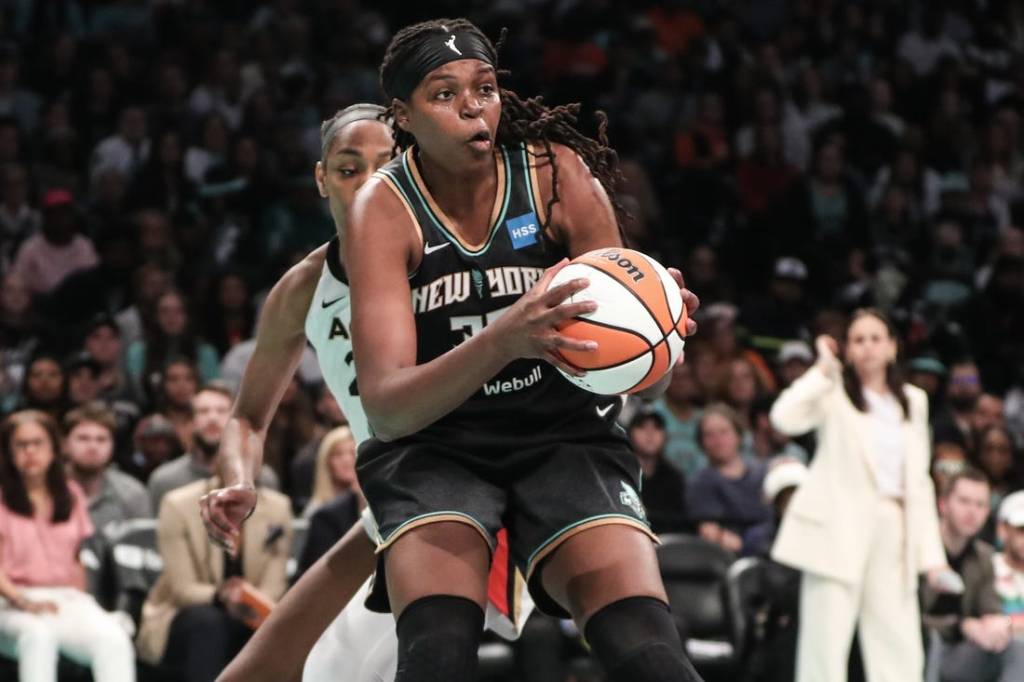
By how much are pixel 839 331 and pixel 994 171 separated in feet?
10.3

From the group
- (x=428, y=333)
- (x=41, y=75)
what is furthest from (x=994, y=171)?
(x=428, y=333)

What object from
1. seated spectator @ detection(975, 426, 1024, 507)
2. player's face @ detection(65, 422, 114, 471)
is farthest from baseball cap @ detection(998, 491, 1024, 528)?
player's face @ detection(65, 422, 114, 471)

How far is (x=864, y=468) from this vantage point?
7.39 metres

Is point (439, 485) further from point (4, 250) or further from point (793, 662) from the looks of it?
point (4, 250)

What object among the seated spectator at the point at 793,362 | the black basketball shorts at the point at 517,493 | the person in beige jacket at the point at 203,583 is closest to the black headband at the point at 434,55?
the black basketball shorts at the point at 517,493

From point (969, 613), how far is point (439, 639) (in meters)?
5.03

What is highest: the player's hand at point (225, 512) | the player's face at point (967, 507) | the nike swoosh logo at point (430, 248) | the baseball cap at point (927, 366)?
the nike swoosh logo at point (430, 248)

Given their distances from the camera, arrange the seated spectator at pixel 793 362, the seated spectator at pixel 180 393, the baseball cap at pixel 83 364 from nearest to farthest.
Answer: the seated spectator at pixel 180 393 → the baseball cap at pixel 83 364 → the seated spectator at pixel 793 362

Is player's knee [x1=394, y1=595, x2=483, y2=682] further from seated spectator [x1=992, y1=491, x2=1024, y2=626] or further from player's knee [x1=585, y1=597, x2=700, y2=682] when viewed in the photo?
seated spectator [x1=992, y1=491, x2=1024, y2=626]

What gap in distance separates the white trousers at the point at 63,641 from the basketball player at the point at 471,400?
367cm

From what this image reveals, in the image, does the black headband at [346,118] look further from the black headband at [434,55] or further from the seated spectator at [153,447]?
the seated spectator at [153,447]

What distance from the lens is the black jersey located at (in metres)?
3.53

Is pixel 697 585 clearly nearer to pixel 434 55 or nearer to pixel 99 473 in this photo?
pixel 99 473

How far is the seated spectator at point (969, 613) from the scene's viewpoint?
754 centimetres
